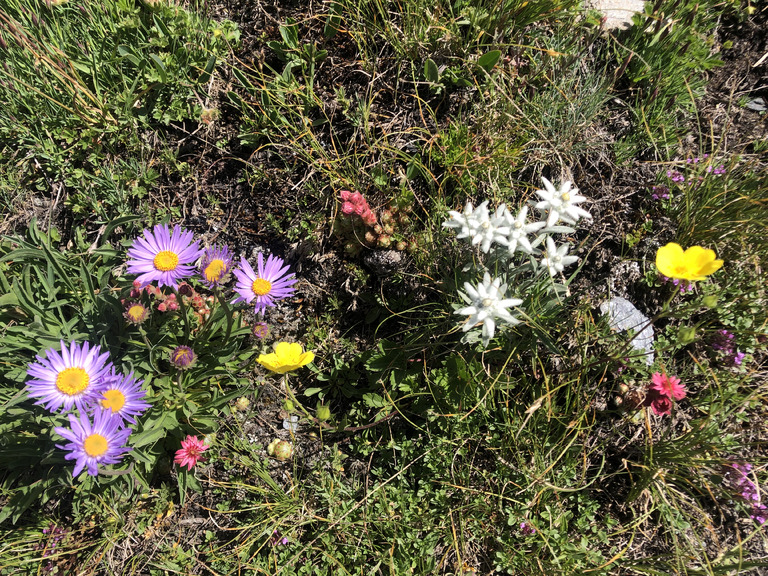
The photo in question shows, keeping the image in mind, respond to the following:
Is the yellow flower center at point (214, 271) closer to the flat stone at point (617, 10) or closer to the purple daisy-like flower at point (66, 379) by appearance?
the purple daisy-like flower at point (66, 379)

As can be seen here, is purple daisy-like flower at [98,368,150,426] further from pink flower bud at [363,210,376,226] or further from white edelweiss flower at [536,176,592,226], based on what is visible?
white edelweiss flower at [536,176,592,226]

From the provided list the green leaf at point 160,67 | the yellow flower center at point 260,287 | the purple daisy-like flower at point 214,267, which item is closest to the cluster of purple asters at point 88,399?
the purple daisy-like flower at point 214,267

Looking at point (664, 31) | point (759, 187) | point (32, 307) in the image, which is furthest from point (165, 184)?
point (759, 187)

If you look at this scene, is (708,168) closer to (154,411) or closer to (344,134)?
(344,134)

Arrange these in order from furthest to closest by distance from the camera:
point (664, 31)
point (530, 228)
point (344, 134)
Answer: point (344, 134) → point (664, 31) → point (530, 228)

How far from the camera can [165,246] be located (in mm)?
2123

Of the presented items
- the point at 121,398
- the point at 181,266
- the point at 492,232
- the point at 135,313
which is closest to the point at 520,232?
the point at 492,232

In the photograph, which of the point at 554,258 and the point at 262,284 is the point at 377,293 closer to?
the point at 262,284

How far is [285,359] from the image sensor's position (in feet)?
7.11

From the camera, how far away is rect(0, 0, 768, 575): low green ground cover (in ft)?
7.07

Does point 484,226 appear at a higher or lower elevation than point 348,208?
lower

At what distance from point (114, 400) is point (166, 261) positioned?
57 centimetres

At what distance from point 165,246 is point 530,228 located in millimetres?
1501

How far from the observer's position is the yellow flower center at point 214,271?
82.7 inches
